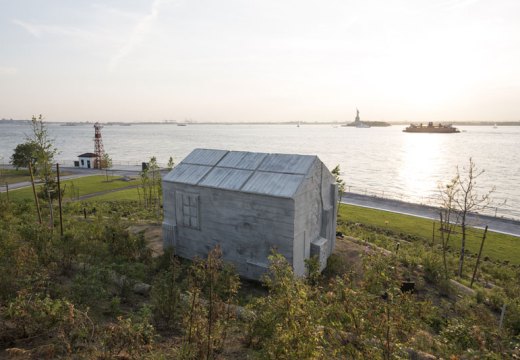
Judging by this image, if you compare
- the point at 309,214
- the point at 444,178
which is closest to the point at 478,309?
the point at 309,214

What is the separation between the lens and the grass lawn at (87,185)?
38.2 metres

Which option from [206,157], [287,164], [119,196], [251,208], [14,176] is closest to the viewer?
[251,208]

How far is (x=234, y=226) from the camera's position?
1532cm

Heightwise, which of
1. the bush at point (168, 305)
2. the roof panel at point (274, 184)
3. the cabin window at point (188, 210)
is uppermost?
the roof panel at point (274, 184)

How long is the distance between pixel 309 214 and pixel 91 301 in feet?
31.4

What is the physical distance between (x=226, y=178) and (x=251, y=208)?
7.53 ft

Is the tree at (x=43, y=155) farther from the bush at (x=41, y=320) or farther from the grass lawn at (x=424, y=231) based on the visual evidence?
the grass lawn at (x=424, y=231)

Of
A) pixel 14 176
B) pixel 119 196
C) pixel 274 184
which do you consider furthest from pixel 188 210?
pixel 14 176

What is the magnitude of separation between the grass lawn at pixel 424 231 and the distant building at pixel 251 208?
49.0 ft

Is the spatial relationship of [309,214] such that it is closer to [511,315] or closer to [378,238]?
[511,315]

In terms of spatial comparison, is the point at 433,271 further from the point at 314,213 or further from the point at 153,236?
the point at 153,236

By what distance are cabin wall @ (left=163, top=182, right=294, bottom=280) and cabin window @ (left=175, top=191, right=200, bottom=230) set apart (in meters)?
0.06

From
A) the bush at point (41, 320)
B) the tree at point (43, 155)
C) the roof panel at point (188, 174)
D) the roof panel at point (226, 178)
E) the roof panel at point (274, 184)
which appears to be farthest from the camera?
the tree at point (43, 155)

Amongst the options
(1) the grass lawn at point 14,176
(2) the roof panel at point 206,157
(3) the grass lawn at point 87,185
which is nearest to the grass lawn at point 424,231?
(2) the roof panel at point 206,157
